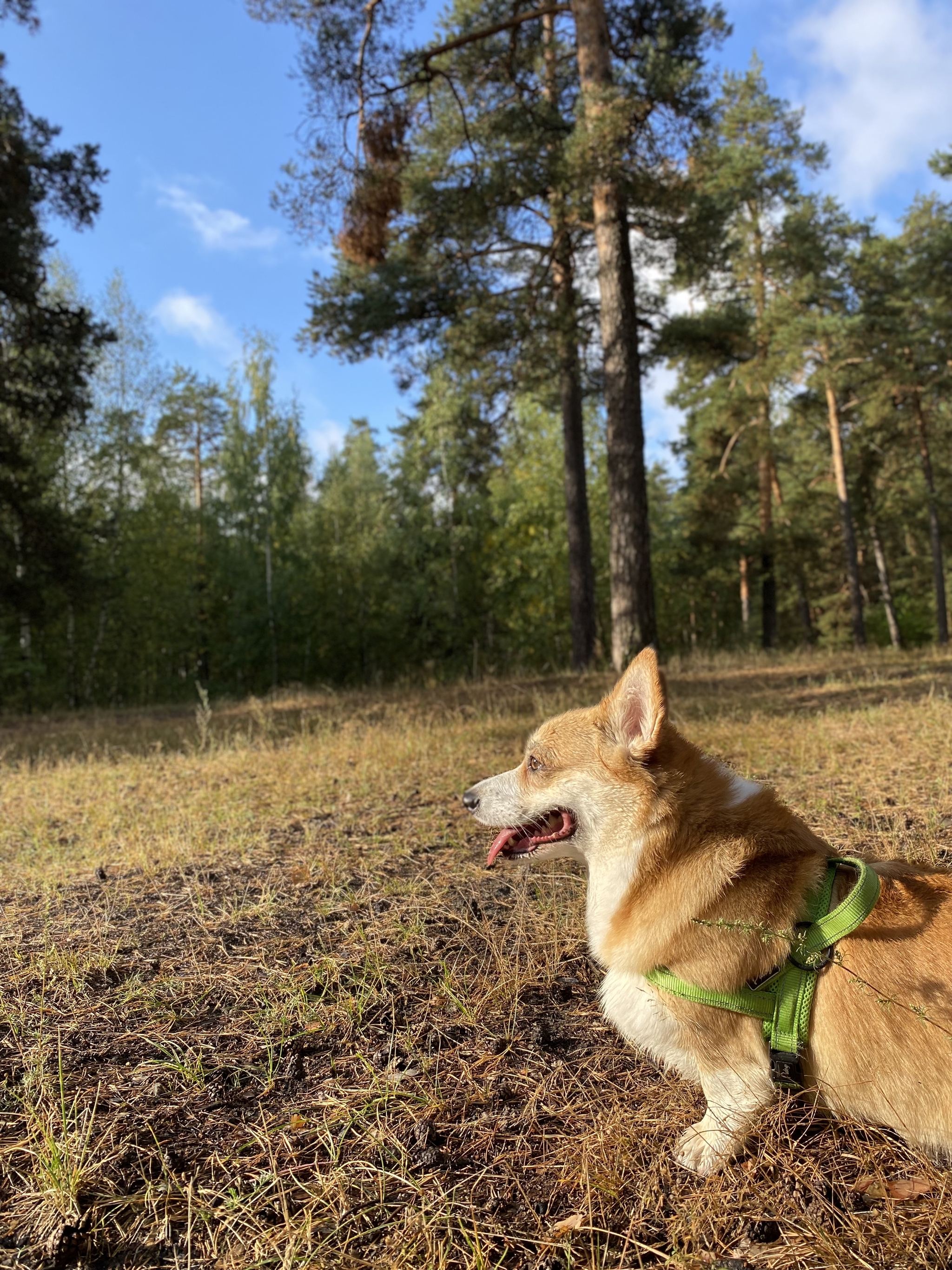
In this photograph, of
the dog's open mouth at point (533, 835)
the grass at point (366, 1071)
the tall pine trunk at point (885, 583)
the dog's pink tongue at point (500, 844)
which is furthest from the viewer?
the tall pine trunk at point (885, 583)

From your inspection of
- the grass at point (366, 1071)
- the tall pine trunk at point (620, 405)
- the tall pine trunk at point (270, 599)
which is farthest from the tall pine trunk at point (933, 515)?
the grass at point (366, 1071)

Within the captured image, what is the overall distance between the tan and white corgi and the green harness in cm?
2

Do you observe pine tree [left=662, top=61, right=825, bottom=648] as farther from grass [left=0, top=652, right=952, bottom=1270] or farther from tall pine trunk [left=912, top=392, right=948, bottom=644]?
grass [left=0, top=652, right=952, bottom=1270]

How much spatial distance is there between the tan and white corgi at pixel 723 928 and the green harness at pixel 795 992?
24 millimetres

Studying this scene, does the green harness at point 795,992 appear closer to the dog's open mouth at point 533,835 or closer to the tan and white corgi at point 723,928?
the tan and white corgi at point 723,928

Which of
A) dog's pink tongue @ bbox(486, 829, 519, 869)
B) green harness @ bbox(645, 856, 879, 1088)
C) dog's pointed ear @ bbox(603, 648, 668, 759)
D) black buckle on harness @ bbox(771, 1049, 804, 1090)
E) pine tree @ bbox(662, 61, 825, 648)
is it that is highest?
pine tree @ bbox(662, 61, 825, 648)

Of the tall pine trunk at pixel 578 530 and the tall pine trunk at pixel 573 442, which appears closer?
the tall pine trunk at pixel 573 442

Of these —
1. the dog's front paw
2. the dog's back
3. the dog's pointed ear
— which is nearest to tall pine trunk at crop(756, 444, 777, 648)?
the dog's pointed ear

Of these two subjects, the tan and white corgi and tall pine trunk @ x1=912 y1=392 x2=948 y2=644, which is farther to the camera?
tall pine trunk @ x1=912 y1=392 x2=948 y2=644

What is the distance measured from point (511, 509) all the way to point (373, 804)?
18.4 meters

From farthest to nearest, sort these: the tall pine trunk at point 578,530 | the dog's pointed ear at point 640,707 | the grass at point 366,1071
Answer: the tall pine trunk at point 578,530 → the dog's pointed ear at point 640,707 → the grass at point 366,1071

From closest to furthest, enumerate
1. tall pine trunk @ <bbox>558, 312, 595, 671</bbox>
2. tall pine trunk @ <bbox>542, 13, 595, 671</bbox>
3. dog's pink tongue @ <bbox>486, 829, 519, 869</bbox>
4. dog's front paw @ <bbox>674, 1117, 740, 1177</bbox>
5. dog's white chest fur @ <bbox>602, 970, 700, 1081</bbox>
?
dog's front paw @ <bbox>674, 1117, 740, 1177</bbox> → dog's white chest fur @ <bbox>602, 970, 700, 1081</bbox> → dog's pink tongue @ <bbox>486, 829, 519, 869</bbox> → tall pine trunk @ <bbox>542, 13, 595, 671</bbox> → tall pine trunk @ <bbox>558, 312, 595, 671</bbox>

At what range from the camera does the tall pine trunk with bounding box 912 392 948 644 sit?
23.7 meters

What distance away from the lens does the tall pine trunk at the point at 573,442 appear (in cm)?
1128
